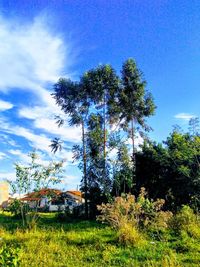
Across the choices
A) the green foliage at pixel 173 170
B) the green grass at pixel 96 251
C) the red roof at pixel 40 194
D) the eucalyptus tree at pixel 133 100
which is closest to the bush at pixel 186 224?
the green grass at pixel 96 251

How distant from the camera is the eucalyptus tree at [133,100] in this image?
2302 cm

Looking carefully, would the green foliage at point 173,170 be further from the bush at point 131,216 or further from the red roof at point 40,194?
the red roof at point 40,194

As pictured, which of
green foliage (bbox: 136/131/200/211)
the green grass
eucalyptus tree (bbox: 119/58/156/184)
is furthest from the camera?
eucalyptus tree (bbox: 119/58/156/184)

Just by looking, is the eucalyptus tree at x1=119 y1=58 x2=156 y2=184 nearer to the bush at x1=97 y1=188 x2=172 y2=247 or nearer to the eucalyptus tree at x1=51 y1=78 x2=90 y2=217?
the eucalyptus tree at x1=51 y1=78 x2=90 y2=217

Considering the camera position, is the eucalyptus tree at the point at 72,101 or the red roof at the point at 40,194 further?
the eucalyptus tree at the point at 72,101

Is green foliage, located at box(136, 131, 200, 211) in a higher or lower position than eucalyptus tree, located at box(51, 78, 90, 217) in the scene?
lower

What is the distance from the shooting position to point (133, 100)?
23.0 m

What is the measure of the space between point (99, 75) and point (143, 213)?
1375 centimetres

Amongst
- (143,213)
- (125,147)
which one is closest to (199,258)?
(143,213)

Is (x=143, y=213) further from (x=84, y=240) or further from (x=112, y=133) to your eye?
(x=112, y=133)

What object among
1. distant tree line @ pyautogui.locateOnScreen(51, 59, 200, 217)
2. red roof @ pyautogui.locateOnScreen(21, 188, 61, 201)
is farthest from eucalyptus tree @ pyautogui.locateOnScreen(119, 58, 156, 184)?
red roof @ pyautogui.locateOnScreen(21, 188, 61, 201)

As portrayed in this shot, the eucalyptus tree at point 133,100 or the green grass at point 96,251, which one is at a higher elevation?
the eucalyptus tree at point 133,100

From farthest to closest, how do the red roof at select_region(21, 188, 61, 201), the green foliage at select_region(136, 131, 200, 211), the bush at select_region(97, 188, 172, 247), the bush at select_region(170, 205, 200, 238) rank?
the green foliage at select_region(136, 131, 200, 211) → the red roof at select_region(21, 188, 61, 201) → the bush at select_region(170, 205, 200, 238) → the bush at select_region(97, 188, 172, 247)

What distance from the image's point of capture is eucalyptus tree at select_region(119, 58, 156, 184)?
23016 millimetres
